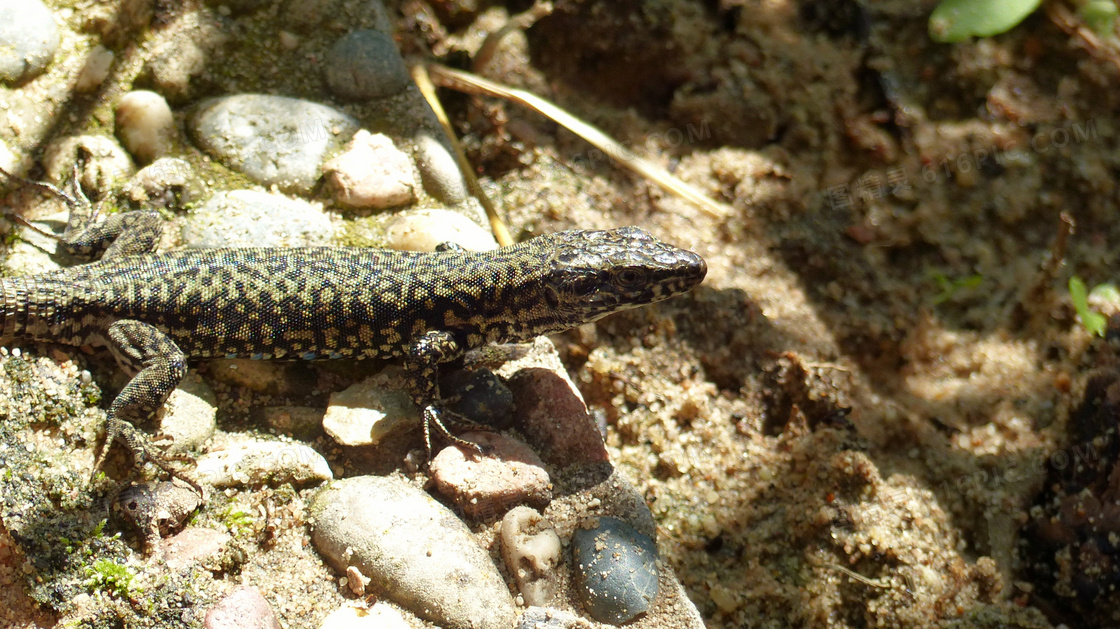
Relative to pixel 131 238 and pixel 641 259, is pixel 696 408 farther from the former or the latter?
pixel 131 238

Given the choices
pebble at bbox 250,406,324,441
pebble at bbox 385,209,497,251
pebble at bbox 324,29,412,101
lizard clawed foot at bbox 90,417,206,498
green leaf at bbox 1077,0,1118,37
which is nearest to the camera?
lizard clawed foot at bbox 90,417,206,498

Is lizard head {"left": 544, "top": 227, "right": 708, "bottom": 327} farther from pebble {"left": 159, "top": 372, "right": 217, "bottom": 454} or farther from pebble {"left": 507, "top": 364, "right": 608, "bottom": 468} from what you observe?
pebble {"left": 159, "top": 372, "right": 217, "bottom": 454}

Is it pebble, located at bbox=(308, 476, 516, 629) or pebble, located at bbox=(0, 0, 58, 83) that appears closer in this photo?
pebble, located at bbox=(308, 476, 516, 629)

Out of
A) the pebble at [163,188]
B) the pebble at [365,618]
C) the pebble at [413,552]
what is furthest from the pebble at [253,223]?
the pebble at [365,618]

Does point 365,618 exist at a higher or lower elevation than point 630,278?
lower

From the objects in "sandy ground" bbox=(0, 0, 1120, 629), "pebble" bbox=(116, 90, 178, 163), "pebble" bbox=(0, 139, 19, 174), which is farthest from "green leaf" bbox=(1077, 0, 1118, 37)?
"pebble" bbox=(0, 139, 19, 174)

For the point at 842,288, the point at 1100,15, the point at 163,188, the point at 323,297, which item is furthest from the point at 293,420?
the point at 1100,15

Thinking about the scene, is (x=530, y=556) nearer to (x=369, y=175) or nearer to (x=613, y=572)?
(x=613, y=572)

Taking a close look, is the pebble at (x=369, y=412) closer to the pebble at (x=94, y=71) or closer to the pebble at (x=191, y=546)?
the pebble at (x=191, y=546)
